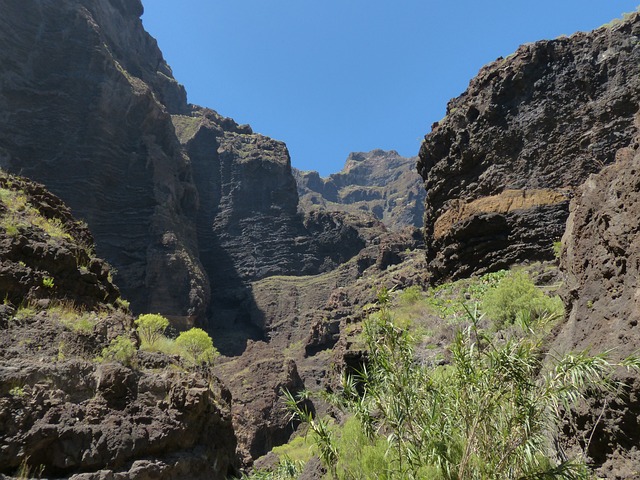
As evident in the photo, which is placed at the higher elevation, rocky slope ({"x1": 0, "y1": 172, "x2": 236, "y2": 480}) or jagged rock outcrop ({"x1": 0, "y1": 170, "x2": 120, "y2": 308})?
jagged rock outcrop ({"x1": 0, "y1": 170, "x2": 120, "y2": 308})

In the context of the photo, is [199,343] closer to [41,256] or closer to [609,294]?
[41,256]

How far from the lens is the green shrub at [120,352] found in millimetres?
8508

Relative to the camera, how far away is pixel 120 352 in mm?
8547

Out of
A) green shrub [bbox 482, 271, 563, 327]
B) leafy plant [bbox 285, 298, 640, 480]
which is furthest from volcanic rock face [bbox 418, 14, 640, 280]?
leafy plant [bbox 285, 298, 640, 480]

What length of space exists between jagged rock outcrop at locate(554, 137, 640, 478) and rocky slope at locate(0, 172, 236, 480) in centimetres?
687

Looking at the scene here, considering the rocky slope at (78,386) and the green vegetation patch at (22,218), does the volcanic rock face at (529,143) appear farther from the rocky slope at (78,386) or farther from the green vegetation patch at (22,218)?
the green vegetation patch at (22,218)

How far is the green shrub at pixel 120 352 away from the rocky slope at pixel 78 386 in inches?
1.1

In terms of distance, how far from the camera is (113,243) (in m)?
59.8

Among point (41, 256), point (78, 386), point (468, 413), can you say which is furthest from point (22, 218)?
point (468, 413)

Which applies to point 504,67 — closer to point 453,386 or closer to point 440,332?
point 440,332

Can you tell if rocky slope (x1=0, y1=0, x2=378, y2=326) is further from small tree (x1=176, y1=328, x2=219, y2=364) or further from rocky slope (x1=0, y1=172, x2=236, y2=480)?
rocky slope (x1=0, y1=172, x2=236, y2=480)

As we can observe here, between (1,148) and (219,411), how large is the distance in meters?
60.4

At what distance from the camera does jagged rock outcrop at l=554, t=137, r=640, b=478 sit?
5332 millimetres

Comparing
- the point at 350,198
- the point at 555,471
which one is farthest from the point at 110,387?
the point at 350,198
